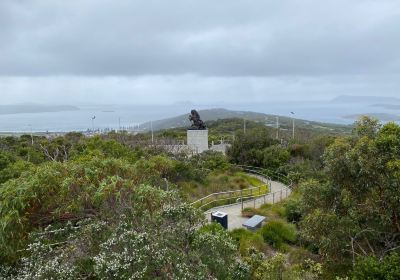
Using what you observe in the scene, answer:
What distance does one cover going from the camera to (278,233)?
35.7 ft

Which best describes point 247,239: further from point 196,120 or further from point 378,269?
point 196,120

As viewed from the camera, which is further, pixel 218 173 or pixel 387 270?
pixel 218 173

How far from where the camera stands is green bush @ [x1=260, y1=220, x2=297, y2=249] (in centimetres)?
1054

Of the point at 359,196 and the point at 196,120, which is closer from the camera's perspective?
the point at 359,196

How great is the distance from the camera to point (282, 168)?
22016 mm

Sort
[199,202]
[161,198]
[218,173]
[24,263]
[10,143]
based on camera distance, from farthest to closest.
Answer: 1. [10,143]
2. [218,173]
3. [199,202]
4. [161,198]
5. [24,263]

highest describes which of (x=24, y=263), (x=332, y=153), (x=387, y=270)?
(x=332, y=153)

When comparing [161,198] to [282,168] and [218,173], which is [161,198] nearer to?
[218,173]

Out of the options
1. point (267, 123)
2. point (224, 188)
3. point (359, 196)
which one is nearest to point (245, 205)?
point (224, 188)

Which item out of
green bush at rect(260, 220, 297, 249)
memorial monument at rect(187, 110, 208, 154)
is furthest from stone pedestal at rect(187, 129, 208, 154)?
green bush at rect(260, 220, 297, 249)

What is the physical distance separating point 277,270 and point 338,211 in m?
2.36

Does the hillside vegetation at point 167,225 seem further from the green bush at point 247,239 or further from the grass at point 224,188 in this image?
the grass at point 224,188

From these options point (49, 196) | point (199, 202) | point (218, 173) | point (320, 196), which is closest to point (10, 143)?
point (218, 173)

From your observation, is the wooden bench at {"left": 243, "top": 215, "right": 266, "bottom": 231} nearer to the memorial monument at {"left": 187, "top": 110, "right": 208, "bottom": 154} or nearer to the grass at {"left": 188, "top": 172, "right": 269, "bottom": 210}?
the grass at {"left": 188, "top": 172, "right": 269, "bottom": 210}
